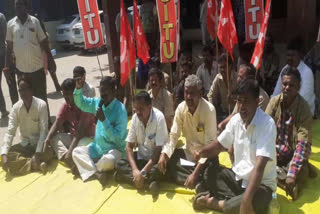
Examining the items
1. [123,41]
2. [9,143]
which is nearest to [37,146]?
[9,143]

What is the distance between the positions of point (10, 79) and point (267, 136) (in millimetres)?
4699

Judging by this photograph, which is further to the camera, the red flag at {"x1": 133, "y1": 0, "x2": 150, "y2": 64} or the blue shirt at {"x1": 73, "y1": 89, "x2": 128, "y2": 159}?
the red flag at {"x1": 133, "y1": 0, "x2": 150, "y2": 64}

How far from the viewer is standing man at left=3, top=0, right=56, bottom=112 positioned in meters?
5.02

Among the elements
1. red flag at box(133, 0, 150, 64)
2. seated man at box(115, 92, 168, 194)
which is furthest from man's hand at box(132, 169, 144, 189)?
red flag at box(133, 0, 150, 64)

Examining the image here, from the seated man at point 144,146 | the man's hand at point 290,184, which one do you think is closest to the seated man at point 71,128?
the seated man at point 144,146

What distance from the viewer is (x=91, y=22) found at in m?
4.22

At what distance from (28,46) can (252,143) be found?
3778mm

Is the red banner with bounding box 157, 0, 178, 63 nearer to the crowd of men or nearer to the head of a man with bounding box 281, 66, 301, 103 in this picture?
the crowd of men

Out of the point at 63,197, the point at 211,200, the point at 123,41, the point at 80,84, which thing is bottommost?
the point at 63,197

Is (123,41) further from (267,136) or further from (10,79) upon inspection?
(10,79)

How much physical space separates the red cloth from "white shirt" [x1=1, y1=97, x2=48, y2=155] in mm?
211

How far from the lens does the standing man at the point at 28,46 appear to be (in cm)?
502

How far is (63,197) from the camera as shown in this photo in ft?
11.2

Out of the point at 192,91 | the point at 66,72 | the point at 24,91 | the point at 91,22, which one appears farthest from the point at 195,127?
the point at 66,72
